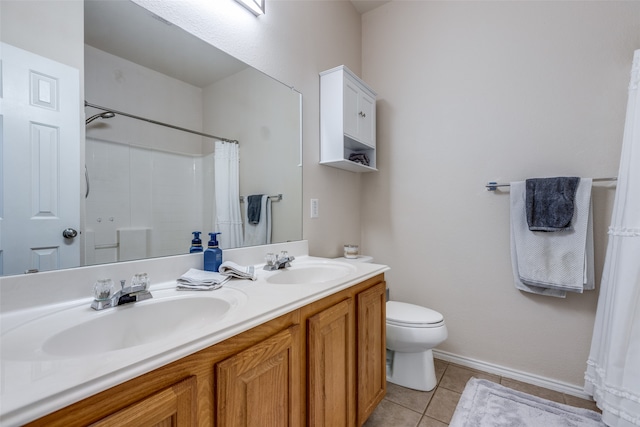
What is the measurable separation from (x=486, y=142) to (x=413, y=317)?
1.26m

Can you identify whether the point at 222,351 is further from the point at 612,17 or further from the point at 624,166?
the point at 612,17

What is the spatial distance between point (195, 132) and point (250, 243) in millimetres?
580

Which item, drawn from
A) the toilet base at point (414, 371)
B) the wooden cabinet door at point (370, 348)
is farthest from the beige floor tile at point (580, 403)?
the wooden cabinet door at point (370, 348)

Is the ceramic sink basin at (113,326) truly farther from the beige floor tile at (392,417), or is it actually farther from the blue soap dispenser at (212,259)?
the beige floor tile at (392,417)

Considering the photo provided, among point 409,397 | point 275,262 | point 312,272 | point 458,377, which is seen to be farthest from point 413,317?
point 275,262

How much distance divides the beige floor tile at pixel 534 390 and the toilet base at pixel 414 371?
462 millimetres

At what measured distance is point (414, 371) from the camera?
1756 millimetres

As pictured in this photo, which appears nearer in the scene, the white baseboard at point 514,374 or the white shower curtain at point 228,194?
the white shower curtain at point 228,194

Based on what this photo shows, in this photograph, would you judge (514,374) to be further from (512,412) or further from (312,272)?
(312,272)

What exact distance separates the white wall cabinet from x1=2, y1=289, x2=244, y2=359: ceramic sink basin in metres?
1.21

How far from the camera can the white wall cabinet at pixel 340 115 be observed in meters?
1.83

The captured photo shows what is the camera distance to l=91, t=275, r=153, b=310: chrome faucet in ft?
2.55

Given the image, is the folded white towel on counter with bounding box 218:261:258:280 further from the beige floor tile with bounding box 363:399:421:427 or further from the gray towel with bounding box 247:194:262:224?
the beige floor tile with bounding box 363:399:421:427

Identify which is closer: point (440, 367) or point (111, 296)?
point (111, 296)
